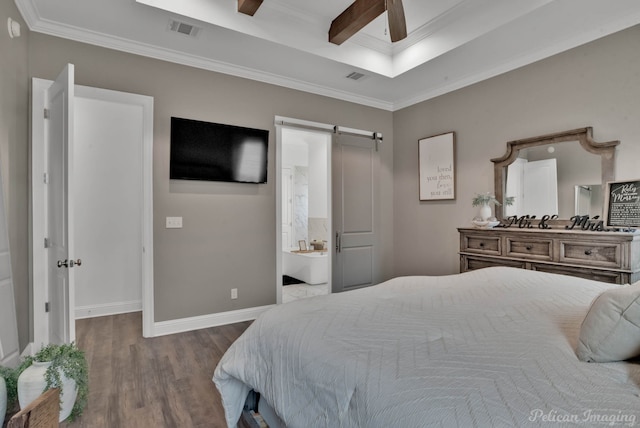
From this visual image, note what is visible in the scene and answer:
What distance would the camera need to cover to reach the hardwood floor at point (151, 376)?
80.0 inches

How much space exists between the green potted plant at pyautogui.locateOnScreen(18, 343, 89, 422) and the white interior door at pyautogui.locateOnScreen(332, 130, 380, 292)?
3033mm

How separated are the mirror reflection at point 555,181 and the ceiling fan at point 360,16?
1.92m

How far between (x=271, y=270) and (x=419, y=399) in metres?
3.23

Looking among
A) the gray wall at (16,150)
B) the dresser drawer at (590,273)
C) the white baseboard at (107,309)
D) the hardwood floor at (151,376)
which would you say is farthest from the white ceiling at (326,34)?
the white baseboard at (107,309)

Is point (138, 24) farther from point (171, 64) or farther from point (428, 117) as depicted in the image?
point (428, 117)

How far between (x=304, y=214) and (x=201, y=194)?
3.93 m

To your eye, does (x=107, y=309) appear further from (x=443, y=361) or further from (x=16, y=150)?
(x=443, y=361)

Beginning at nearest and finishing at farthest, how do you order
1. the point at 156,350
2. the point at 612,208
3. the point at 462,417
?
the point at 462,417 → the point at 612,208 → the point at 156,350

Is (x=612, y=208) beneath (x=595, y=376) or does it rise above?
above

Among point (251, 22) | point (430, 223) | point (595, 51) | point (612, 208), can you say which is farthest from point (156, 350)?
point (595, 51)

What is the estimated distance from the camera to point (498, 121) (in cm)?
369

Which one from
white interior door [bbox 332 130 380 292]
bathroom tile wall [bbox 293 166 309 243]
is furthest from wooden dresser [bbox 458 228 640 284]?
bathroom tile wall [bbox 293 166 309 243]

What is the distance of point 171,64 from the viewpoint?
343 centimetres

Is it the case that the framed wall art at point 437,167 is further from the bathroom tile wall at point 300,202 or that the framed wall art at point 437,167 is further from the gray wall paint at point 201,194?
the bathroom tile wall at point 300,202
